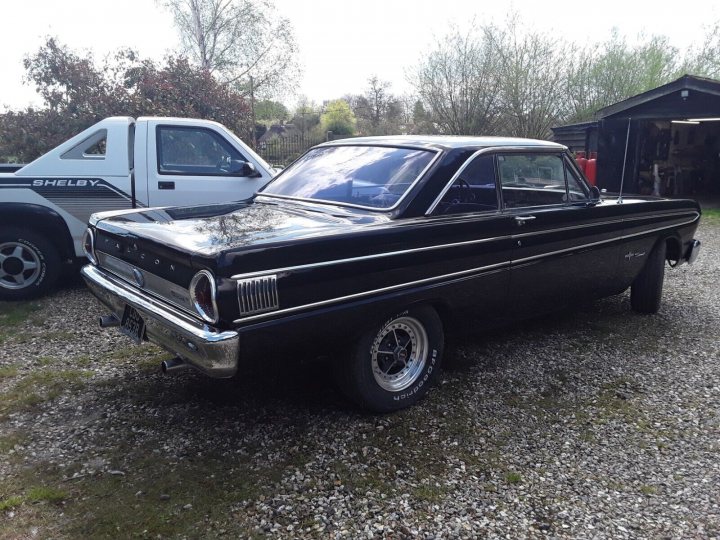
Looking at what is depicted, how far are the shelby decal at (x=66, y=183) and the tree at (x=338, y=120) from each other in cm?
2321

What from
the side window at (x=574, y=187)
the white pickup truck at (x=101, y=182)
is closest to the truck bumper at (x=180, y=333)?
the white pickup truck at (x=101, y=182)

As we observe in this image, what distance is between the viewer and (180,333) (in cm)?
286

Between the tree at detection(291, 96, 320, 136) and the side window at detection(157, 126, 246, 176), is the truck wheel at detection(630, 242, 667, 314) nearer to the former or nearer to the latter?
the side window at detection(157, 126, 246, 176)

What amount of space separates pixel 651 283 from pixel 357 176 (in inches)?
132

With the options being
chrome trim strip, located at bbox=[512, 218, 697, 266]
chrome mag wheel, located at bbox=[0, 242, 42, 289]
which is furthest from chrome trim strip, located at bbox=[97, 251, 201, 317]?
chrome mag wheel, located at bbox=[0, 242, 42, 289]

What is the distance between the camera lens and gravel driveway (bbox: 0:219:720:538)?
2637 millimetres

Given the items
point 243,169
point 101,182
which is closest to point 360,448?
point 243,169

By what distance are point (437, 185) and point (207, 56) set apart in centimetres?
2292

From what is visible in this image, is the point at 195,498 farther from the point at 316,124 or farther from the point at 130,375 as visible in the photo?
the point at 316,124

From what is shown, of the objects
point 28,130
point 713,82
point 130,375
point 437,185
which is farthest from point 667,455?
point 28,130

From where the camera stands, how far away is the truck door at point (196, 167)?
20.3ft

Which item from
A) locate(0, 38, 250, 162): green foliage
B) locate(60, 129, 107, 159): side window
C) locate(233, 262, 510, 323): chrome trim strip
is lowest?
locate(233, 262, 510, 323): chrome trim strip

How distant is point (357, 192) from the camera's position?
3.88m

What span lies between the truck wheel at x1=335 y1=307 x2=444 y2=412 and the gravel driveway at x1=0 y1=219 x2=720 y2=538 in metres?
0.14
